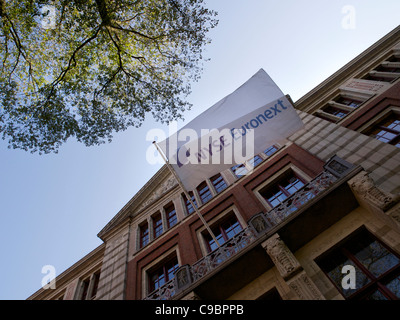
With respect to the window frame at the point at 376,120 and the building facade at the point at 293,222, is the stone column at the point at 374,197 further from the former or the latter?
the window frame at the point at 376,120

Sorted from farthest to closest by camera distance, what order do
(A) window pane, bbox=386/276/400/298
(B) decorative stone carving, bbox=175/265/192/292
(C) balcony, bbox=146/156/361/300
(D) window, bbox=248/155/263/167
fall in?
(D) window, bbox=248/155/263/167, (B) decorative stone carving, bbox=175/265/192/292, (C) balcony, bbox=146/156/361/300, (A) window pane, bbox=386/276/400/298

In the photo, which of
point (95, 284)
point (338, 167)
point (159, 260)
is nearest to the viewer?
point (338, 167)

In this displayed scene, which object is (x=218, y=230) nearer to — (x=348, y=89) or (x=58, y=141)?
(x=58, y=141)

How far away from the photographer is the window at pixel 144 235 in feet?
61.2

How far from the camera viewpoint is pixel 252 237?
11.6 metres

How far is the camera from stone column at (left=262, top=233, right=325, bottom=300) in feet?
27.7

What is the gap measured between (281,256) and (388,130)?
1037cm

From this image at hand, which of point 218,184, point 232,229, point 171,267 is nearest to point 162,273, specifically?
point 171,267

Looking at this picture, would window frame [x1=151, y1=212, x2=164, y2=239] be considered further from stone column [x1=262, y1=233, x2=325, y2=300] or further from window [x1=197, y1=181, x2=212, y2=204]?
stone column [x1=262, y1=233, x2=325, y2=300]

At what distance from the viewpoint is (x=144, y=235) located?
64.1ft

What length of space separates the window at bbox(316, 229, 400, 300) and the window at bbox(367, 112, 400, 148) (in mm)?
6428

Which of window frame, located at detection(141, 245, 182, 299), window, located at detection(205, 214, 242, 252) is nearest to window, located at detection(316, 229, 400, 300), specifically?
window, located at detection(205, 214, 242, 252)

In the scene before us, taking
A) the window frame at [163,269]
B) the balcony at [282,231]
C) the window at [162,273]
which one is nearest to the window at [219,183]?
the window frame at [163,269]

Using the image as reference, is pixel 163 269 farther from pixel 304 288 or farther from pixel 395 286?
pixel 395 286
